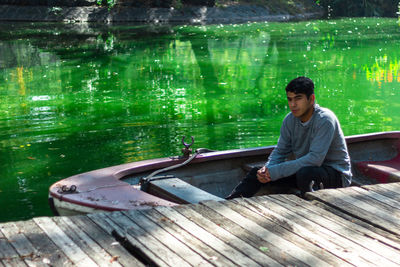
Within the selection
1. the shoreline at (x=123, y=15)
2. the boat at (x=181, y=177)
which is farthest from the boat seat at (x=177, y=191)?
the shoreline at (x=123, y=15)

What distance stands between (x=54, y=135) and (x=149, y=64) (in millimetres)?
7446

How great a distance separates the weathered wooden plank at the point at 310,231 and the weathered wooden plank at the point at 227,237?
0.40 metres

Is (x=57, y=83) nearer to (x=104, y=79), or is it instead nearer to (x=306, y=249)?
(x=104, y=79)

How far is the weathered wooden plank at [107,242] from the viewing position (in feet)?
11.5

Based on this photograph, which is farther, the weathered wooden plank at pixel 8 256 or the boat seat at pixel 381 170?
the boat seat at pixel 381 170

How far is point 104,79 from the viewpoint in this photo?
1369cm

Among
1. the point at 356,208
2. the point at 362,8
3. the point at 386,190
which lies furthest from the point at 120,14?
the point at 356,208

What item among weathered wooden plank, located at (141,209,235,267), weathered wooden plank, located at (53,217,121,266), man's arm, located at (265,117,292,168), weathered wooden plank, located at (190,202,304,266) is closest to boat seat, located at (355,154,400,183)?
man's arm, located at (265,117,292,168)

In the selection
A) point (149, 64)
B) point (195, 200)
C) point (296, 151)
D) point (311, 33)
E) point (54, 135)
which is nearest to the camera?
point (195, 200)

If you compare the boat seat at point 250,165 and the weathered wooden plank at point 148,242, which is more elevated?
the weathered wooden plank at point 148,242

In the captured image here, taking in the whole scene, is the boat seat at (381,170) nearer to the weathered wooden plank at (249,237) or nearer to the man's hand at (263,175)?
the man's hand at (263,175)

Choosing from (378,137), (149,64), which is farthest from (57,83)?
(378,137)

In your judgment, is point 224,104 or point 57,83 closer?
point 224,104

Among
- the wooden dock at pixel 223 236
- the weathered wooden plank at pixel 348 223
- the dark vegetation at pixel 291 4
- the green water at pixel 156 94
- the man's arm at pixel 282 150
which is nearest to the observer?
the wooden dock at pixel 223 236
